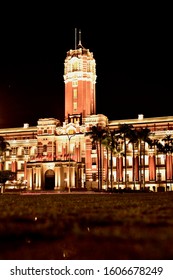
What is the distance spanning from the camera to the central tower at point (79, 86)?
107625 mm

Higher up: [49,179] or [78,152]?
[78,152]

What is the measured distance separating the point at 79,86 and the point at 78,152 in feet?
58.8

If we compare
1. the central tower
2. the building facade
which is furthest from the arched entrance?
the central tower

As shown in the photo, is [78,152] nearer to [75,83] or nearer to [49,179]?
[49,179]

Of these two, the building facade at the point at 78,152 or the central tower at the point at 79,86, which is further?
the central tower at the point at 79,86

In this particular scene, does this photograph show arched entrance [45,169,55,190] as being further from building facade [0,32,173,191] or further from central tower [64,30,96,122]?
central tower [64,30,96,122]

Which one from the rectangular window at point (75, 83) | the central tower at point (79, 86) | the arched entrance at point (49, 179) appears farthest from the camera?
the rectangular window at point (75, 83)

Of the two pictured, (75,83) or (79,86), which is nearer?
(79,86)

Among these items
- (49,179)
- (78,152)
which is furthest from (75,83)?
(49,179)

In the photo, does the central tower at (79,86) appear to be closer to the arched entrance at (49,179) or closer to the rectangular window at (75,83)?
the rectangular window at (75,83)

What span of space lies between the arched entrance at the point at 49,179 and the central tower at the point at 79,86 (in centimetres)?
1556

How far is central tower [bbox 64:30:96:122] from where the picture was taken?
4237 inches

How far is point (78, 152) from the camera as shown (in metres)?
102

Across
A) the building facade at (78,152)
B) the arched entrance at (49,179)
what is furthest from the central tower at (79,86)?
the arched entrance at (49,179)
